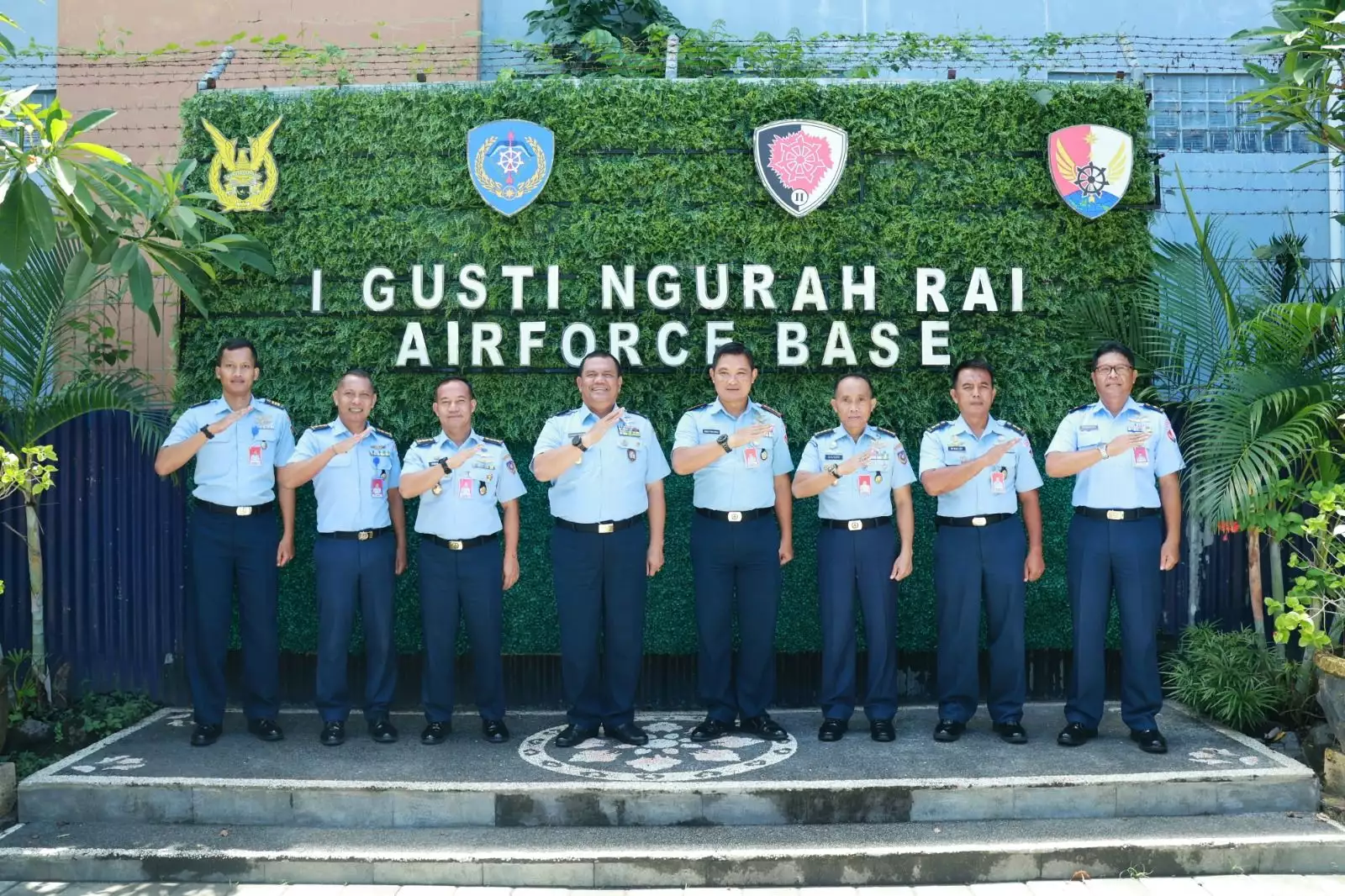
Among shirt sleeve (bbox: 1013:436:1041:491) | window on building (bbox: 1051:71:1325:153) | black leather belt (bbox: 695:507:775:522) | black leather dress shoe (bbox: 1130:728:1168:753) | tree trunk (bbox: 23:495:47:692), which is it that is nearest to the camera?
black leather dress shoe (bbox: 1130:728:1168:753)

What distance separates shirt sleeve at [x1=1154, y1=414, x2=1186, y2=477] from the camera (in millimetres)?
4828

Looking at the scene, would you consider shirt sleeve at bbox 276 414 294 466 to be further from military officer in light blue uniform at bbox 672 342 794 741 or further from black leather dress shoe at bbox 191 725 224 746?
military officer in light blue uniform at bbox 672 342 794 741

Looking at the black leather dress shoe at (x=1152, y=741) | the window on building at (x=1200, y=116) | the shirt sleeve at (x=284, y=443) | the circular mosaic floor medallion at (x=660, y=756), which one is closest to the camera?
the circular mosaic floor medallion at (x=660, y=756)

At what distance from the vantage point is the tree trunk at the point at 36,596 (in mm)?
5328

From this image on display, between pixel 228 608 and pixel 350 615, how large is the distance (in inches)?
21.7

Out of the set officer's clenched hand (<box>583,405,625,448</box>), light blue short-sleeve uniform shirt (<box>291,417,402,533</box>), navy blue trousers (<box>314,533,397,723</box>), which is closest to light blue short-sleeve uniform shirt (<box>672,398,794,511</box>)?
officer's clenched hand (<box>583,405,625,448</box>)

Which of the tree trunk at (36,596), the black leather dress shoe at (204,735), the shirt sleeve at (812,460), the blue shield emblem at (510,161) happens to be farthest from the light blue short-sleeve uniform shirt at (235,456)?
the shirt sleeve at (812,460)

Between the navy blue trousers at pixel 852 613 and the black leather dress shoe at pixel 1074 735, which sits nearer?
the black leather dress shoe at pixel 1074 735

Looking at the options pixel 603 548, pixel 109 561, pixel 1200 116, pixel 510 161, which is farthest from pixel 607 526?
pixel 1200 116

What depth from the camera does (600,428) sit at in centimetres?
476

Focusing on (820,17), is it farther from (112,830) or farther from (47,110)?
(112,830)

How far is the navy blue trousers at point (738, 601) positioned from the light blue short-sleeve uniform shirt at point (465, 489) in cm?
89

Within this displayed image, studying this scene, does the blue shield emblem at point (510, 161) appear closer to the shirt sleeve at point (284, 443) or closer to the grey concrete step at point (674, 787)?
the shirt sleeve at point (284, 443)

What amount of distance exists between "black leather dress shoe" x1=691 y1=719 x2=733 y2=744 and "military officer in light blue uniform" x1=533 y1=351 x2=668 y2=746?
253mm
